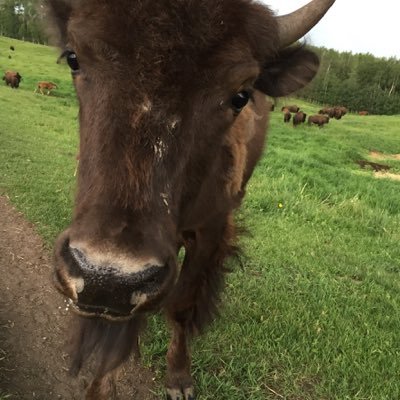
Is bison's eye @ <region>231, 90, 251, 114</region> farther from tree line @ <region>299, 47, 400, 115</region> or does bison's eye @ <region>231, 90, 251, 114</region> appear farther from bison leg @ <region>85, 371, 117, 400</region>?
tree line @ <region>299, 47, 400, 115</region>

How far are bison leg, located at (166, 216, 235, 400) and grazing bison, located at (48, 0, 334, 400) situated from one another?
789mm

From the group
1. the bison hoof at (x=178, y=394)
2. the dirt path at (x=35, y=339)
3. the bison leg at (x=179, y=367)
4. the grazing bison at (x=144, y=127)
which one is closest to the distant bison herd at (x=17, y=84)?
the dirt path at (x=35, y=339)

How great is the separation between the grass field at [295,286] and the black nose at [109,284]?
1760 millimetres

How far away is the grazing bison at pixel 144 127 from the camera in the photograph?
167 cm

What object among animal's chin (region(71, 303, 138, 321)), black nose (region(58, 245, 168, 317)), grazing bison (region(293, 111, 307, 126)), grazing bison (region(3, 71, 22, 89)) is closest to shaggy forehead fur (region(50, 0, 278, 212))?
black nose (region(58, 245, 168, 317))

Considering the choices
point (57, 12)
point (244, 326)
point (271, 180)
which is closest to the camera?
point (57, 12)

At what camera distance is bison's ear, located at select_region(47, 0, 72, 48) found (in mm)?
2619

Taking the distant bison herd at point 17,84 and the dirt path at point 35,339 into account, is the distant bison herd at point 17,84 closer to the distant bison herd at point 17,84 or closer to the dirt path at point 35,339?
the distant bison herd at point 17,84

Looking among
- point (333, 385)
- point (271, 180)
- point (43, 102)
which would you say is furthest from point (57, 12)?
point (43, 102)

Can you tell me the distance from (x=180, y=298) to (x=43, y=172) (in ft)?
17.1

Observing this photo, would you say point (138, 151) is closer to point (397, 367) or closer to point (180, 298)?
point (180, 298)

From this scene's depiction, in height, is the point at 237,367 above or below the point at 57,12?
below

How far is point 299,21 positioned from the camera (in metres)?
2.52

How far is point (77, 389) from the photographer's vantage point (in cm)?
310
